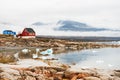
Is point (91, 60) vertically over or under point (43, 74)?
under

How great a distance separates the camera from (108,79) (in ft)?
107

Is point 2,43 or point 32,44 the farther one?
point 32,44

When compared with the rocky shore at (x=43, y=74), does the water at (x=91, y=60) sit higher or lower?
lower

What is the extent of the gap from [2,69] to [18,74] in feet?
6.12

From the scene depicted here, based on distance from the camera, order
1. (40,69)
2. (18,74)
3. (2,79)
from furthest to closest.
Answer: (40,69) → (18,74) → (2,79)

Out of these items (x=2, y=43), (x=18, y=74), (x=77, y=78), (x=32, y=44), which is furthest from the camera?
(x=32, y=44)

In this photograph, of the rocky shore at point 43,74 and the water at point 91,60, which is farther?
the water at point 91,60

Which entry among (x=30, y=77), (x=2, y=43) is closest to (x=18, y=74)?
(x=30, y=77)

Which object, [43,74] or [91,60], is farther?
[91,60]

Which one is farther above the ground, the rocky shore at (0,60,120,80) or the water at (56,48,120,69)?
the rocky shore at (0,60,120,80)

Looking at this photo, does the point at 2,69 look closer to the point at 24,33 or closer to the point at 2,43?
the point at 2,43

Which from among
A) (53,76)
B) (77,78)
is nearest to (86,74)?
(77,78)

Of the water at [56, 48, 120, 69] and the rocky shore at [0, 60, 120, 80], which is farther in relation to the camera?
the water at [56, 48, 120, 69]

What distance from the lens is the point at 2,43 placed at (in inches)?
4373
